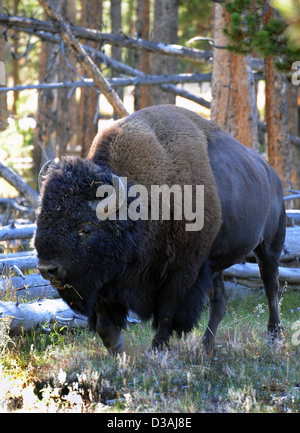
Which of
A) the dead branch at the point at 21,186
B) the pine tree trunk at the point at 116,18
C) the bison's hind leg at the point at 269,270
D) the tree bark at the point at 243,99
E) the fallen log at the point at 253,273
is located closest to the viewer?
the bison's hind leg at the point at 269,270

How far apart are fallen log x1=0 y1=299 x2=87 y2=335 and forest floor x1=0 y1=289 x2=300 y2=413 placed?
3.6 inches

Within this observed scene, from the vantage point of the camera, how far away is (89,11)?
15.5 m

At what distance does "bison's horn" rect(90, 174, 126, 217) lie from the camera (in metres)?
4.56

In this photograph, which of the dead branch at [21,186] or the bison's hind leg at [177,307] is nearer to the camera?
the bison's hind leg at [177,307]

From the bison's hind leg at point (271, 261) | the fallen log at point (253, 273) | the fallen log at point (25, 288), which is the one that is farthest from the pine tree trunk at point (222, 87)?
the fallen log at point (25, 288)

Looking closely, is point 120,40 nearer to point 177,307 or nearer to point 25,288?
point 25,288

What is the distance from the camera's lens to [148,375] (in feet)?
14.5

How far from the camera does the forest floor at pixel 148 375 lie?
12.8ft

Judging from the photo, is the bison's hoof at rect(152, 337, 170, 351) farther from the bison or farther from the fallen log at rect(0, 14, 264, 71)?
the fallen log at rect(0, 14, 264, 71)

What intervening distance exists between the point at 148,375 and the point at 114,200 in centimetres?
133

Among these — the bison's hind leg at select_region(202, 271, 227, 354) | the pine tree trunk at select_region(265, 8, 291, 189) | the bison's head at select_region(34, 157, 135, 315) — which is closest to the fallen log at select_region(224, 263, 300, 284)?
the bison's hind leg at select_region(202, 271, 227, 354)

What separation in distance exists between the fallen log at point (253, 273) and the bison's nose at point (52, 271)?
341cm

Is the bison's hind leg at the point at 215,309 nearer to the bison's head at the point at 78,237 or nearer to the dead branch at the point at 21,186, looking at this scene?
the bison's head at the point at 78,237
